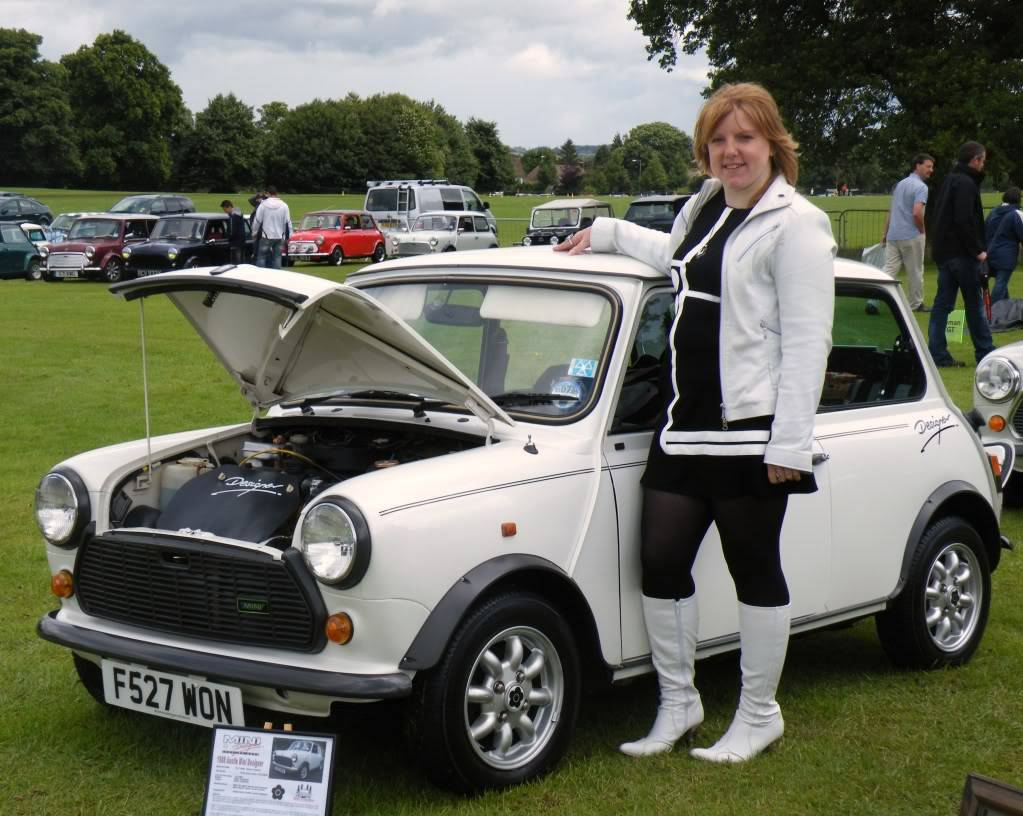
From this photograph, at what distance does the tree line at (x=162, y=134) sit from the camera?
302 feet

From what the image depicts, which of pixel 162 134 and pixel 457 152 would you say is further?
pixel 457 152

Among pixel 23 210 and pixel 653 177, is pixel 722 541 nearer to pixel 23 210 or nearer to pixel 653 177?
pixel 23 210

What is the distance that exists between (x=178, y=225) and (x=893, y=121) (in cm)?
1720

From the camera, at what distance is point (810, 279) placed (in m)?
3.85

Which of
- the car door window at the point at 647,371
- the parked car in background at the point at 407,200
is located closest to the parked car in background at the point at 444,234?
the parked car in background at the point at 407,200

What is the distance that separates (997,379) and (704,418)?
4.65 m

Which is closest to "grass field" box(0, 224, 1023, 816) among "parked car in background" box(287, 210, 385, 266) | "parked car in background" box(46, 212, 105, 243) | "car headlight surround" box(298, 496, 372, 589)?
"car headlight surround" box(298, 496, 372, 589)

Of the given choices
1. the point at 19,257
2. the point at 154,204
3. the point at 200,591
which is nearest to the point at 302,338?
the point at 200,591

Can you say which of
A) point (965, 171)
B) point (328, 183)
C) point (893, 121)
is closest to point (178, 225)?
point (893, 121)

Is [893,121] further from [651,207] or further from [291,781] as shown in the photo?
[291,781]

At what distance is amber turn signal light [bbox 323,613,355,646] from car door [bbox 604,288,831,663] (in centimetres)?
99

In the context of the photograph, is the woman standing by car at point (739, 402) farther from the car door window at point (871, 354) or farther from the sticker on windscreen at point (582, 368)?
the car door window at point (871, 354)

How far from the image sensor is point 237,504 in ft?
13.5

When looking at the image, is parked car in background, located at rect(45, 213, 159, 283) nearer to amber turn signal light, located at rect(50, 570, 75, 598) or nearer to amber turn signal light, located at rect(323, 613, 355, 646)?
amber turn signal light, located at rect(50, 570, 75, 598)
